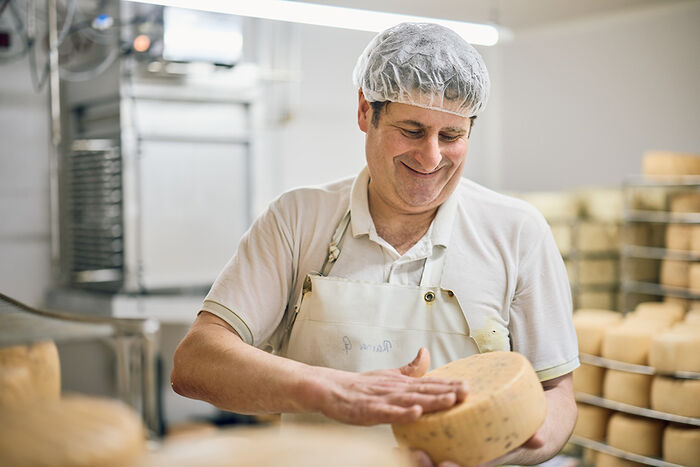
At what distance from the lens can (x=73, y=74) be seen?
11.8 feet

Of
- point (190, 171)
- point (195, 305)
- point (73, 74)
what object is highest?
point (73, 74)

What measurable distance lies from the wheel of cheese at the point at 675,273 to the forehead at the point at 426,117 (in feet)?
7.91

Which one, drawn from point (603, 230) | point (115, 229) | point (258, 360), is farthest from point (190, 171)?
point (258, 360)

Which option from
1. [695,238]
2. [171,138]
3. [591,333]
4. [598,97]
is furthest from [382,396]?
[598,97]

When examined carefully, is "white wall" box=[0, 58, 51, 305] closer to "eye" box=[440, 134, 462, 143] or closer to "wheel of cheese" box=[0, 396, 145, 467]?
"eye" box=[440, 134, 462, 143]

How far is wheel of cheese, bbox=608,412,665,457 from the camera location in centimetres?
265

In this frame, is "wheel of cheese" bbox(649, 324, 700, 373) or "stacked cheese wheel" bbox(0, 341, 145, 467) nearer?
"stacked cheese wheel" bbox(0, 341, 145, 467)

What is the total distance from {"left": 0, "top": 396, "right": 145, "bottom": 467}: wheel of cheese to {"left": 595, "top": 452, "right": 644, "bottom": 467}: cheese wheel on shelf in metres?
2.59

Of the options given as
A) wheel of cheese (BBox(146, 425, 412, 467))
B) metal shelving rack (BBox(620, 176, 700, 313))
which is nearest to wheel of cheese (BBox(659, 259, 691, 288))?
→ metal shelving rack (BBox(620, 176, 700, 313))

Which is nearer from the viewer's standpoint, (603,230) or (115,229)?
(115,229)

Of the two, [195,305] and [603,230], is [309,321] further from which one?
[603,230]

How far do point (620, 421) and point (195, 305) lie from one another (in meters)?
2.02

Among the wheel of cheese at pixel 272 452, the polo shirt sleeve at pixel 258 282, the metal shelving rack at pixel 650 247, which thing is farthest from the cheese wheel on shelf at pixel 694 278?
the wheel of cheese at pixel 272 452

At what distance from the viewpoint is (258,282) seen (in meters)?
1.37
